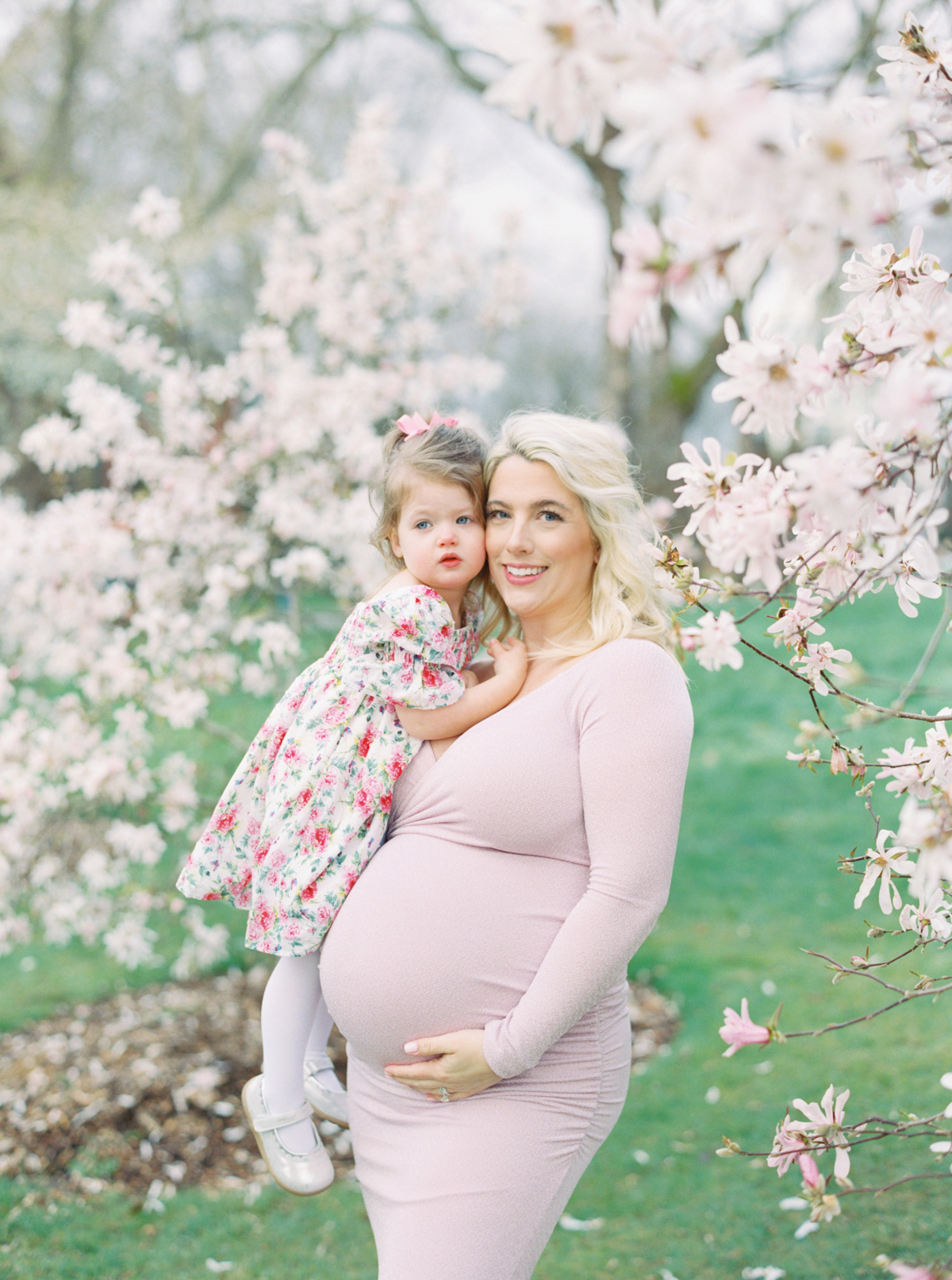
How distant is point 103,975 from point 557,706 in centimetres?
346

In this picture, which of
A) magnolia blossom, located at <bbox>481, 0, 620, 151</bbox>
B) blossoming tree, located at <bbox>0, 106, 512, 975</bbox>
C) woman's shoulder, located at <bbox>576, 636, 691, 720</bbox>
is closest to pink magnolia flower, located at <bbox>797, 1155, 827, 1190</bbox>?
woman's shoulder, located at <bbox>576, 636, 691, 720</bbox>

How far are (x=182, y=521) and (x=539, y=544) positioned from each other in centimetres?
210

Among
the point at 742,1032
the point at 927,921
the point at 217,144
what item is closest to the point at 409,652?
the point at 742,1032

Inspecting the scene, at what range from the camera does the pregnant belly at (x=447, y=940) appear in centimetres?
185

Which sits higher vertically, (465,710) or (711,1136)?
(465,710)

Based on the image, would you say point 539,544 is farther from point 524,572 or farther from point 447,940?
point 447,940

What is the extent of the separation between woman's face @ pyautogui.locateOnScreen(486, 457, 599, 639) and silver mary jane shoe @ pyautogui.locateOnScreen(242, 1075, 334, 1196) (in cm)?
108

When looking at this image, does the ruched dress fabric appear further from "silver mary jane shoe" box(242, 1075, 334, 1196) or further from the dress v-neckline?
"silver mary jane shoe" box(242, 1075, 334, 1196)

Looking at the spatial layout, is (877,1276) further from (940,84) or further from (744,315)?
(744,315)

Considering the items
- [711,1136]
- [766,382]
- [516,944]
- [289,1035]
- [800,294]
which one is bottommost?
[711,1136]

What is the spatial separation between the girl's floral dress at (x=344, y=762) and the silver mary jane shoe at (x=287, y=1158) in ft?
1.10

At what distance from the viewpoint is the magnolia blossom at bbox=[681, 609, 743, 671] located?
5.54 ft

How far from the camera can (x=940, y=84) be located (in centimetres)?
133

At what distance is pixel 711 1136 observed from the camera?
3459 millimetres
